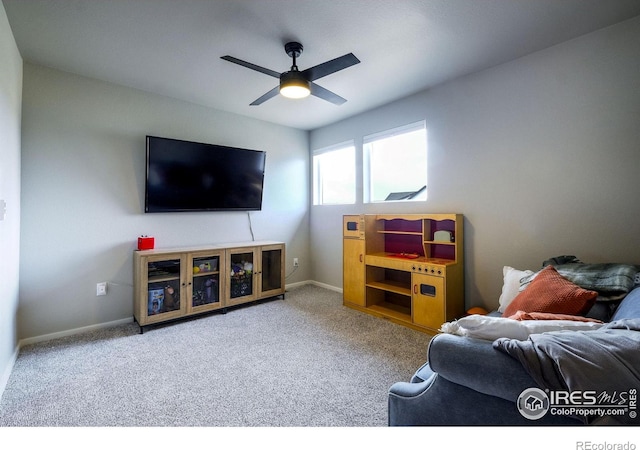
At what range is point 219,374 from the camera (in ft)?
6.79

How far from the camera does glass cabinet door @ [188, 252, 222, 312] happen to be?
3170 mm

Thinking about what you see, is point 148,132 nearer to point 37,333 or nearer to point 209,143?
point 209,143

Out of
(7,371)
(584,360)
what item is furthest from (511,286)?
(7,371)

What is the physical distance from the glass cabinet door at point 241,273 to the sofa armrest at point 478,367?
110 inches

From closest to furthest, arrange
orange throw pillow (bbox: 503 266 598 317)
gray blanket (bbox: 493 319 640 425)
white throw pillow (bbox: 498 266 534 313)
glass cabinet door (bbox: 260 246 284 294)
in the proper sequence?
gray blanket (bbox: 493 319 640 425), orange throw pillow (bbox: 503 266 598 317), white throw pillow (bbox: 498 266 534 313), glass cabinet door (bbox: 260 246 284 294)

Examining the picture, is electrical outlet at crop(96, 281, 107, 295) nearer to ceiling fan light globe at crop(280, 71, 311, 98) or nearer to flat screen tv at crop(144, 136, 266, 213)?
flat screen tv at crop(144, 136, 266, 213)

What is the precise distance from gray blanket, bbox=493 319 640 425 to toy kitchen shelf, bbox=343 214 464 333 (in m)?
1.82

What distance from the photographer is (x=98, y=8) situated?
6.22 feet

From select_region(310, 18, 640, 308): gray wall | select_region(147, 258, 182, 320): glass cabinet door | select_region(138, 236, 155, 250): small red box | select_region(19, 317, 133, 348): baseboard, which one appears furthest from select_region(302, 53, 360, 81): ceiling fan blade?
select_region(19, 317, 133, 348): baseboard

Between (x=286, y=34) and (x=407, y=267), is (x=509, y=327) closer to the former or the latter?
(x=407, y=267)

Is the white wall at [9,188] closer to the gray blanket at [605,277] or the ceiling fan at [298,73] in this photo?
the ceiling fan at [298,73]

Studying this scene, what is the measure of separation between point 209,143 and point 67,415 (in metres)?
2.96

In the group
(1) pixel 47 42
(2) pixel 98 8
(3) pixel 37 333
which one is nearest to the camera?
(2) pixel 98 8

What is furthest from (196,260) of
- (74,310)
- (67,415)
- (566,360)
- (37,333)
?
(566,360)
